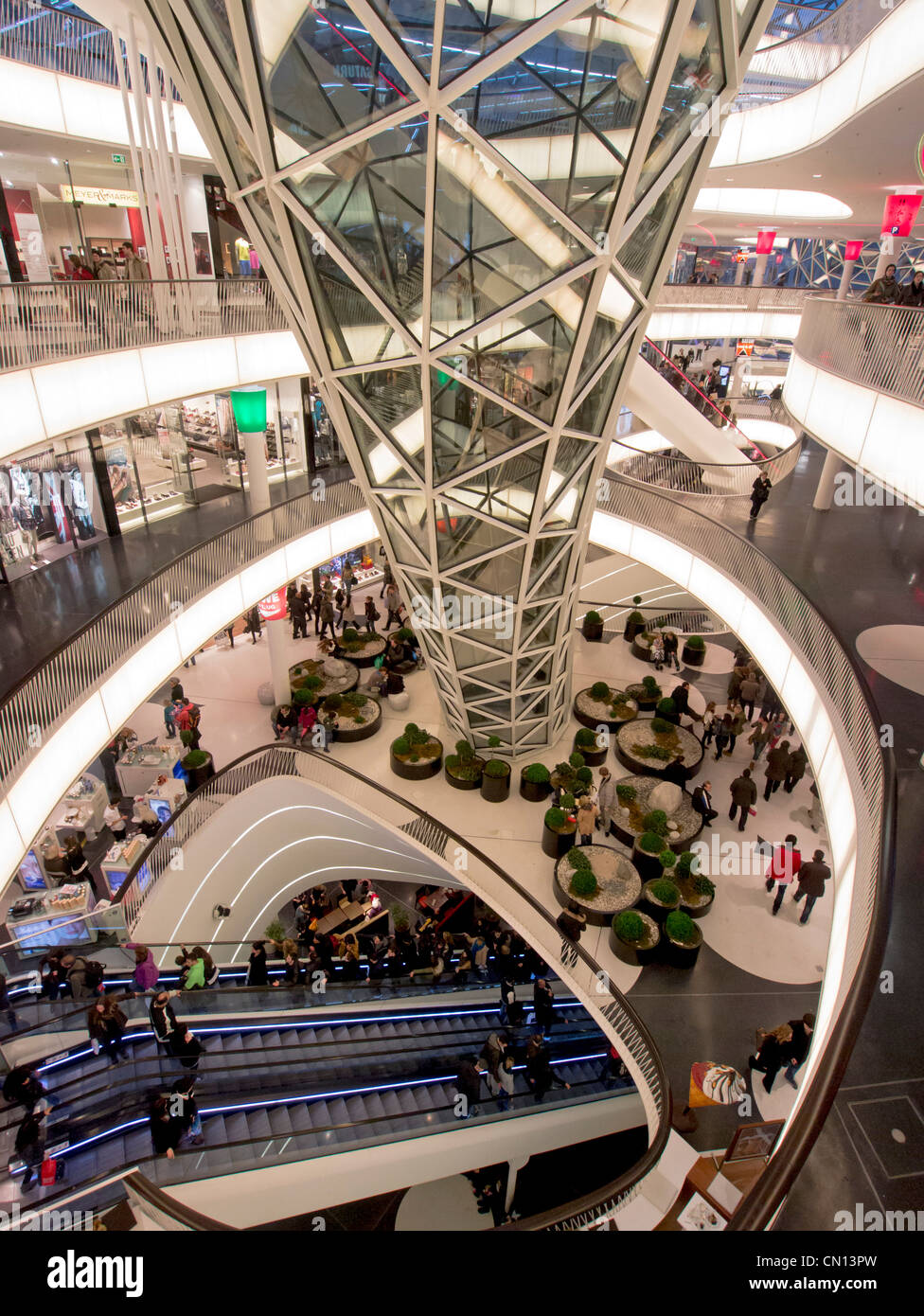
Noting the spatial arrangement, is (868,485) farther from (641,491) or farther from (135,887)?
(135,887)

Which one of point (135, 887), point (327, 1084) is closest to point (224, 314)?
point (135, 887)

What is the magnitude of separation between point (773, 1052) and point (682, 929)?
3.00m

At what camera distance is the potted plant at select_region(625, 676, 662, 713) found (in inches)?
870

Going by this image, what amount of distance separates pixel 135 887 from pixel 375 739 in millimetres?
8271

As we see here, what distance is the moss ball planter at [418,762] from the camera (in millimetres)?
19844

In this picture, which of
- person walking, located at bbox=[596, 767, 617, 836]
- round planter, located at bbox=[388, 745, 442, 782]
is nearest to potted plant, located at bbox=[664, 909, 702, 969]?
person walking, located at bbox=[596, 767, 617, 836]

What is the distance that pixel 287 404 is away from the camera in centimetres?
2569

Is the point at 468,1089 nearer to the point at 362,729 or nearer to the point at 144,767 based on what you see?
the point at 362,729

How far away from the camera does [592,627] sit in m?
25.9

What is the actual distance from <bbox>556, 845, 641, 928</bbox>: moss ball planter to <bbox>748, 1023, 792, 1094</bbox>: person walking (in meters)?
4.16

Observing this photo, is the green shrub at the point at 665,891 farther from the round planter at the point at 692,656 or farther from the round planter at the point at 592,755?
the round planter at the point at 692,656

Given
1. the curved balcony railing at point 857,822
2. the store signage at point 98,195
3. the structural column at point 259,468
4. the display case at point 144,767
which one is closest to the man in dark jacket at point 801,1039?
the curved balcony railing at point 857,822
